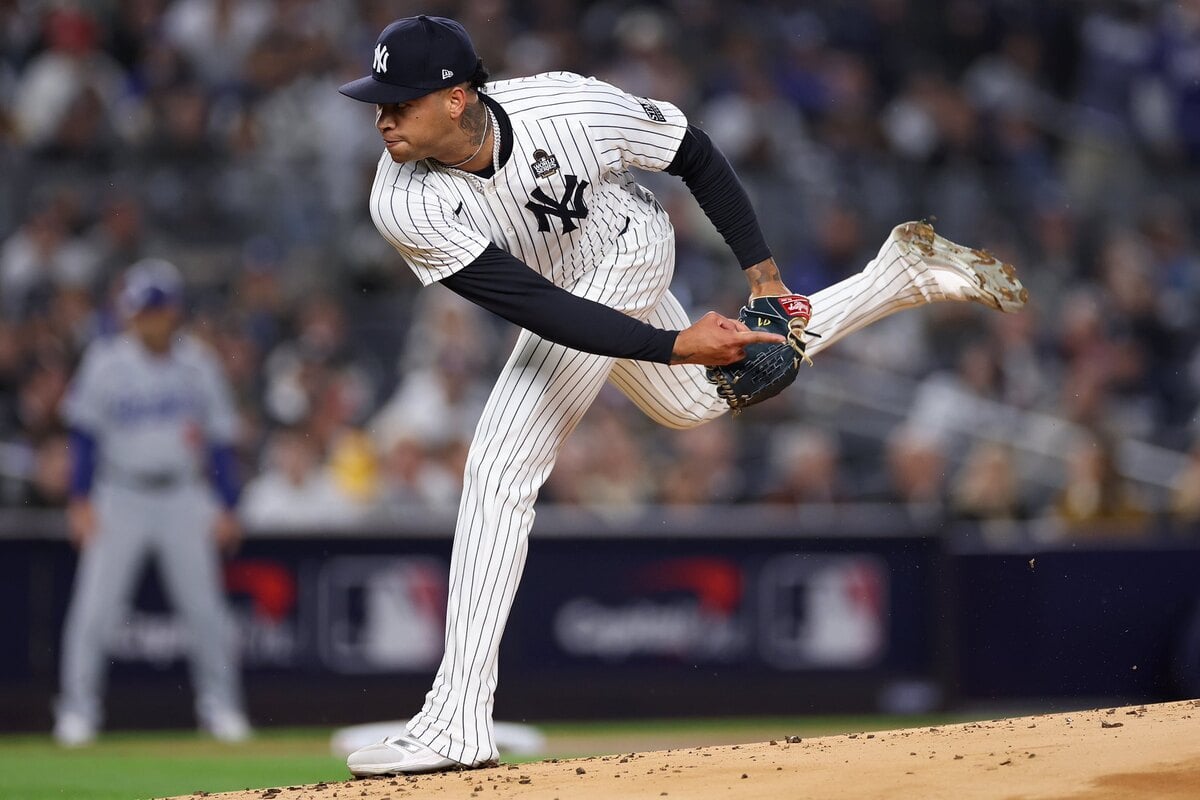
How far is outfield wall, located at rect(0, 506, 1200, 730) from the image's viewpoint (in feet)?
31.1

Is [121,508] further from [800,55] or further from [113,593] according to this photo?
[800,55]

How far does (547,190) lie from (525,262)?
0.83ft

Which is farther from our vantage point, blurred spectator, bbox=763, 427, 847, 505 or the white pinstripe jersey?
blurred spectator, bbox=763, 427, 847, 505

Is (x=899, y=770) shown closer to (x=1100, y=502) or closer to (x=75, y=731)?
(x=75, y=731)

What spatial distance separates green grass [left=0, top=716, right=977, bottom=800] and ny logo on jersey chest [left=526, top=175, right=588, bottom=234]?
2.79m

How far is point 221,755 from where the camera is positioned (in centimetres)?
826

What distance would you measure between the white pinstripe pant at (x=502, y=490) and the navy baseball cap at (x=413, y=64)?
0.76m

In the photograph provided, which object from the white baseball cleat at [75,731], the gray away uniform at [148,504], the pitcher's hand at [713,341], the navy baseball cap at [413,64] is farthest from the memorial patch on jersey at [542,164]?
the white baseball cleat at [75,731]

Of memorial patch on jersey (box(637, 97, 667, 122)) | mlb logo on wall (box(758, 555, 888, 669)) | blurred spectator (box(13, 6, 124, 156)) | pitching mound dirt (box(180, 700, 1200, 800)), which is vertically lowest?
pitching mound dirt (box(180, 700, 1200, 800))

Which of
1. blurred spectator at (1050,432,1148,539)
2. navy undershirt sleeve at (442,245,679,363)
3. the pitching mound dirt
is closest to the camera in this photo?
the pitching mound dirt

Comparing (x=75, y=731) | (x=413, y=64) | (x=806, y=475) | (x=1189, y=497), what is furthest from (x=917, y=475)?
(x=413, y=64)

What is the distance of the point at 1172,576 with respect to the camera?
9289 mm

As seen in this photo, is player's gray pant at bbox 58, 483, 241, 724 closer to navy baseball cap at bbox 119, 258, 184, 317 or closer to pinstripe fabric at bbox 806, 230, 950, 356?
navy baseball cap at bbox 119, 258, 184, 317

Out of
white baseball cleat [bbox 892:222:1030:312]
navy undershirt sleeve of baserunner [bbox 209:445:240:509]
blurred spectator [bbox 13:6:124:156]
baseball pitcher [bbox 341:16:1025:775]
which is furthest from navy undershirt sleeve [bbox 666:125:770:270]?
blurred spectator [bbox 13:6:124:156]
